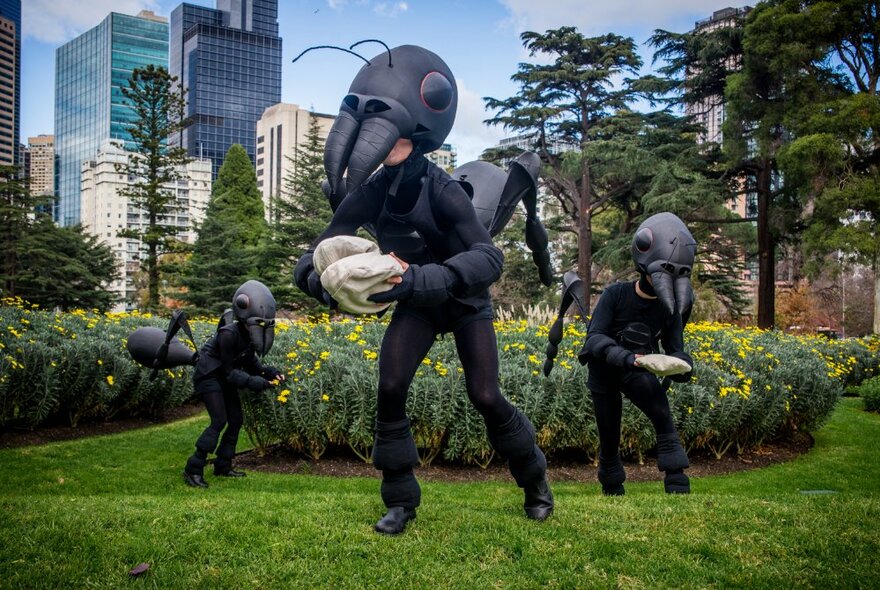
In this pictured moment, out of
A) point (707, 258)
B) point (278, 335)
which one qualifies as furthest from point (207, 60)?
point (278, 335)

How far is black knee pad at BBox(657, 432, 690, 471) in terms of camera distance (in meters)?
5.15

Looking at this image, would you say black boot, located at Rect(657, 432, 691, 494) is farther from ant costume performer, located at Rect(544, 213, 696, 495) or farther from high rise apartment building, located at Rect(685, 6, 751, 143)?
high rise apartment building, located at Rect(685, 6, 751, 143)

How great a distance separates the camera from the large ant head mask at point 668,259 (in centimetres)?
481

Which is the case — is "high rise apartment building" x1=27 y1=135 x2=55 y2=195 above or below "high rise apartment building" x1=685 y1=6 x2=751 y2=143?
above

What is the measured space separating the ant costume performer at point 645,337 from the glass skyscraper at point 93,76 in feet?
159

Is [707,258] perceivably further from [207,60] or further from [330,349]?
[207,60]

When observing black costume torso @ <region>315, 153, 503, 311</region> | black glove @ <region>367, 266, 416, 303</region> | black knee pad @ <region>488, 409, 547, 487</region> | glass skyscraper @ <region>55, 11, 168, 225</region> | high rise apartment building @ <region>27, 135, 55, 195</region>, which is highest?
glass skyscraper @ <region>55, 11, 168, 225</region>

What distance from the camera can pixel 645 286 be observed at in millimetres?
5160

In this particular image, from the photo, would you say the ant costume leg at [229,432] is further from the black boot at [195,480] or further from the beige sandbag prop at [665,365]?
the beige sandbag prop at [665,365]

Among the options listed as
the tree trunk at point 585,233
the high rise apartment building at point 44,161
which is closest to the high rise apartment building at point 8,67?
the tree trunk at point 585,233

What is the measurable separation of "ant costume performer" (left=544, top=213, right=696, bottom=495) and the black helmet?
9.26ft

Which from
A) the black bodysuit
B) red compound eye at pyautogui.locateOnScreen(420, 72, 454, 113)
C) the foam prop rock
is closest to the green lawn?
the black bodysuit

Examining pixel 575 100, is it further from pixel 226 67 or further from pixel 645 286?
pixel 226 67

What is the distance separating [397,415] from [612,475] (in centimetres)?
246
